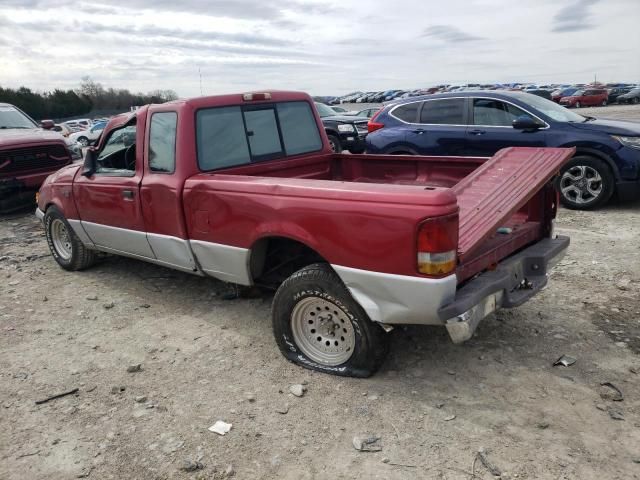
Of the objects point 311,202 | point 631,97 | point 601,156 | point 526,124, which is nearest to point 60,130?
point 526,124

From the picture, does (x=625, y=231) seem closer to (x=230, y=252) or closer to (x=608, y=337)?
(x=608, y=337)

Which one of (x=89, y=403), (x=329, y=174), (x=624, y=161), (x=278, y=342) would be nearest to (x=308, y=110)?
(x=329, y=174)

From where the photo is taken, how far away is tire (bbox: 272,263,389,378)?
328cm

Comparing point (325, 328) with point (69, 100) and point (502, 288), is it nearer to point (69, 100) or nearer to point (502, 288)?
point (502, 288)

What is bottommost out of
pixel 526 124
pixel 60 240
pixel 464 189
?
pixel 60 240

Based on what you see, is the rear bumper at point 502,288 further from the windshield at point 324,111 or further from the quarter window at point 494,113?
the windshield at point 324,111

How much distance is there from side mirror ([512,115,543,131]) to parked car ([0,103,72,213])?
7.69 meters

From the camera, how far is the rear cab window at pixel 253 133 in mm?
4207

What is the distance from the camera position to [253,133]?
4.52 m

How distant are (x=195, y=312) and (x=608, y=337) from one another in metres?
3.28

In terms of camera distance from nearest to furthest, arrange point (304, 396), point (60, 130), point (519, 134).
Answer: point (304, 396), point (519, 134), point (60, 130)

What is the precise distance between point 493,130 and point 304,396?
5997mm

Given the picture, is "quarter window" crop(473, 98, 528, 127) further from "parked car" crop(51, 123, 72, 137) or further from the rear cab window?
"parked car" crop(51, 123, 72, 137)

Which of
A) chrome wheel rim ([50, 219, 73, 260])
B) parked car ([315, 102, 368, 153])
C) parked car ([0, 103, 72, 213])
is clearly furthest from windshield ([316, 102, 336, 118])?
chrome wheel rim ([50, 219, 73, 260])
